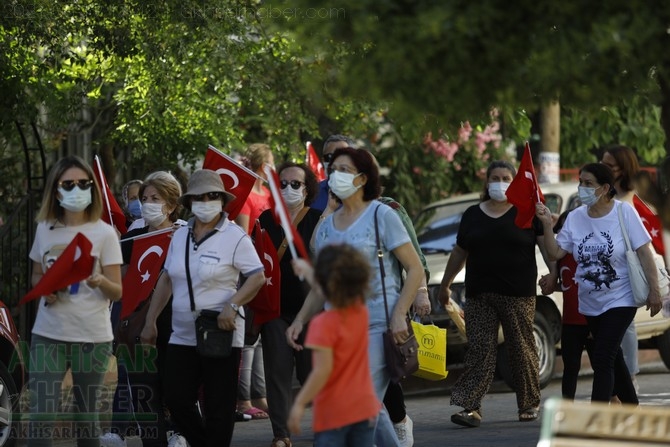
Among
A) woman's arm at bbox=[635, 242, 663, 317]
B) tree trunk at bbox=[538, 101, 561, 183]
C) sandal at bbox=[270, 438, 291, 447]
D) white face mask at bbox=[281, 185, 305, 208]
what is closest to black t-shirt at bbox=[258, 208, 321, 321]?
white face mask at bbox=[281, 185, 305, 208]

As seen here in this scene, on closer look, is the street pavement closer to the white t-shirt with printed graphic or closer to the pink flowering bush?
the white t-shirt with printed graphic

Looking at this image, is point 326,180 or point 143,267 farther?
point 326,180

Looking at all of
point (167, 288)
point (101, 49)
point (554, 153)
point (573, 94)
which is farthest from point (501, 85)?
point (554, 153)

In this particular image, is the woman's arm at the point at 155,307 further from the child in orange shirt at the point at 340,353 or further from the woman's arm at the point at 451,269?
the woman's arm at the point at 451,269

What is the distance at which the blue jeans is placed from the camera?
6.27 metres

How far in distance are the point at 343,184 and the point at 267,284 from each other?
5.23 ft

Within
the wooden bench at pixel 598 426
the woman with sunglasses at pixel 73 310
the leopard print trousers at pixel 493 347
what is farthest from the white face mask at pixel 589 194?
the wooden bench at pixel 598 426

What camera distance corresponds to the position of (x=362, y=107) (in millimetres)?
15367

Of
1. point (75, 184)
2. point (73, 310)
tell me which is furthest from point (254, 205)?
point (73, 310)

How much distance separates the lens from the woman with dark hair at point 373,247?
24.6ft

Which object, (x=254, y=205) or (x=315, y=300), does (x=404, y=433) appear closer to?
(x=315, y=300)

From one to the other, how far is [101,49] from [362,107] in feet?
13.3

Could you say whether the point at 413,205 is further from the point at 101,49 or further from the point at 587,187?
the point at 587,187

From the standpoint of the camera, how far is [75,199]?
7742mm
